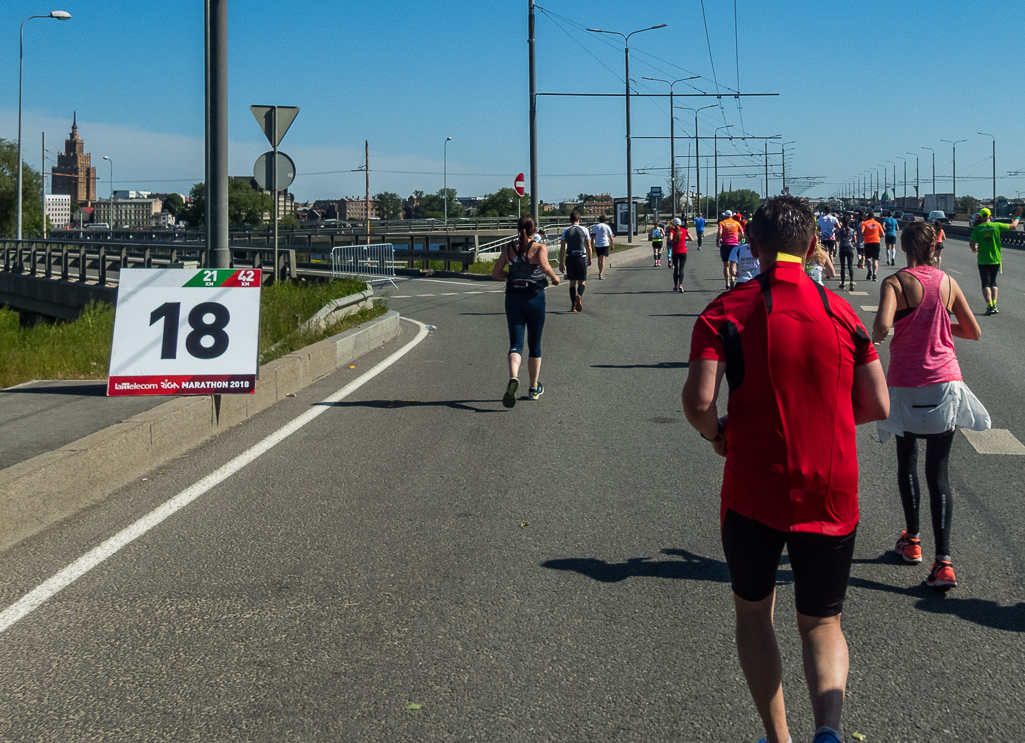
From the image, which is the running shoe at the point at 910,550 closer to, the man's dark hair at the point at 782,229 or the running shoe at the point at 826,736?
the running shoe at the point at 826,736

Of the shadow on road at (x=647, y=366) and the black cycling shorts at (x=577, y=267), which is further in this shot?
the black cycling shorts at (x=577, y=267)

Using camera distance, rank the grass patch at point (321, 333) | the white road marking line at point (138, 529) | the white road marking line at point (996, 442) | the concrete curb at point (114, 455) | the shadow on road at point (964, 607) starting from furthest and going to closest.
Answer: the grass patch at point (321, 333) → the white road marking line at point (996, 442) → the concrete curb at point (114, 455) → the white road marking line at point (138, 529) → the shadow on road at point (964, 607)

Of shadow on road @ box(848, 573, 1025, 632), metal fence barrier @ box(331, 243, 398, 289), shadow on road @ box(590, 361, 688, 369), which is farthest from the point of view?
metal fence barrier @ box(331, 243, 398, 289)

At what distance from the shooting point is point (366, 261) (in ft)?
109

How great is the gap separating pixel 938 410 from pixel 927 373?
19 centimetres

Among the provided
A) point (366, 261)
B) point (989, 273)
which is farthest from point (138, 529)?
point (366, 261)

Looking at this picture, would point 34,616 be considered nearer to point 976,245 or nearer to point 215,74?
point 215,74

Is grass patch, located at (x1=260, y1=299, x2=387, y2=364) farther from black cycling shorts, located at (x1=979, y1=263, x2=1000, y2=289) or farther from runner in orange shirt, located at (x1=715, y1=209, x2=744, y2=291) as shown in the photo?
black cycling shorts, located at (x1=979, y1=263, x2=1000, y2=289)

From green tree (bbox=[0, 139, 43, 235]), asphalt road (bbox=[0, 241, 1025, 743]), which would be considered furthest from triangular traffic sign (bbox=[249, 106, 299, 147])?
green tree (bbox=[0, 139, 43, 235])

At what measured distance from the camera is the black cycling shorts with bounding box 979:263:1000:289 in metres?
19.5

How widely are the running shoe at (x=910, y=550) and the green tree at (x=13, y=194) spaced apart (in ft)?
253

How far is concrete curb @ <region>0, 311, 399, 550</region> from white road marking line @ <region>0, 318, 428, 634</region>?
0.47m

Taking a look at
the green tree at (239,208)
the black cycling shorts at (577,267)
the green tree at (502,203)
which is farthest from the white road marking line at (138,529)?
the green tree at (502,203)

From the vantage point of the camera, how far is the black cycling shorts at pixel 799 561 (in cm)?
311
